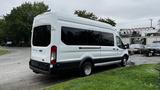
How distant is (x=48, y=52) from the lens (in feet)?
32.5

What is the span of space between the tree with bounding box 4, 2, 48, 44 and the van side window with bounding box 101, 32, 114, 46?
165 ft

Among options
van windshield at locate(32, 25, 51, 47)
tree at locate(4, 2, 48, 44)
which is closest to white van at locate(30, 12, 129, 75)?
van windshield at locate(32, 25, 51, 47)

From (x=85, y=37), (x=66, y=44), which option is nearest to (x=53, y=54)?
(x=66, y=44)

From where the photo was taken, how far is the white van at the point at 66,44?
9.88 metres

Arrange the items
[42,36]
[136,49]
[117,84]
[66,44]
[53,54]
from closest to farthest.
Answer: [117,84] < [53,54] < [66,44] < [42,36] < [136,49]

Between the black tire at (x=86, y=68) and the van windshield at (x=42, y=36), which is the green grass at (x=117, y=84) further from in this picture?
the van windshield at (x=42, y=36)

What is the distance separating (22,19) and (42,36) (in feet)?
182

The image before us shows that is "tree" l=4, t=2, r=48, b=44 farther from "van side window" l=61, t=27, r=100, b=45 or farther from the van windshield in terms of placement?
the van windshield

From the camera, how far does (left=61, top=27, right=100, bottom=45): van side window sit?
1030cm

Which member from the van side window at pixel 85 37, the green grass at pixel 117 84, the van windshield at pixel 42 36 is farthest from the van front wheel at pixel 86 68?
the van windshield at pixel 42 36

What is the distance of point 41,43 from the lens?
10609mm

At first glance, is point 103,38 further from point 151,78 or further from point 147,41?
point 147,41

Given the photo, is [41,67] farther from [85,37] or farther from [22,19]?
[22,19]

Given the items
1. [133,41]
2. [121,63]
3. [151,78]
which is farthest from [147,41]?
[151,78]
